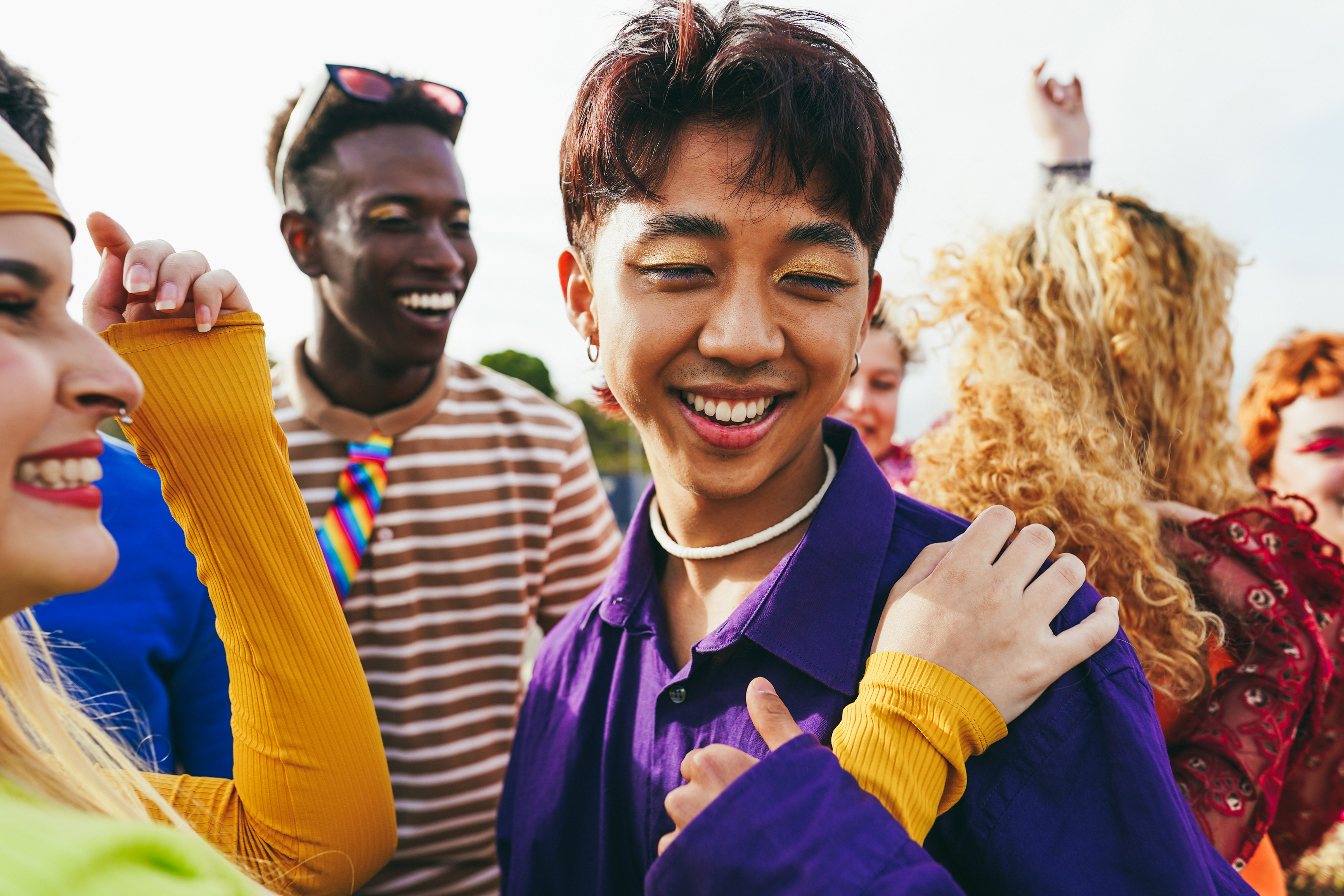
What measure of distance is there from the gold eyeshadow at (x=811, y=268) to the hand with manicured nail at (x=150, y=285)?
893 millimetres

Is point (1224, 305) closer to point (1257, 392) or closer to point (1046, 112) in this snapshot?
point (1046, 112)

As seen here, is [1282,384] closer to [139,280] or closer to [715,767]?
[715,767]

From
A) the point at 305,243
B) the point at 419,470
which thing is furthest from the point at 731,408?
the point at 305,243

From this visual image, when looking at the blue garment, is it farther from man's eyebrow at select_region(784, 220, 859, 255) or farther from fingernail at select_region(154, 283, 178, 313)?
man's eyebrow at select_region(784, 220, 859, 255)

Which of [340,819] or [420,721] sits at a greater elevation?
[340,819]

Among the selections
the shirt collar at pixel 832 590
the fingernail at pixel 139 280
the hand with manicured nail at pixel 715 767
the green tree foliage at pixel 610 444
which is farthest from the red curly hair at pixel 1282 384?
the green tree foliage at pixel 610 444

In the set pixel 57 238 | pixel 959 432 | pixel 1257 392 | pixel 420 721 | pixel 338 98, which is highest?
pixel 338 98

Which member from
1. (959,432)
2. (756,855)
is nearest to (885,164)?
(959,432)

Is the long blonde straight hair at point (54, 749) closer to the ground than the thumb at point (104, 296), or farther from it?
closer to the ground

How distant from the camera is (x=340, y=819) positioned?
4.67ft

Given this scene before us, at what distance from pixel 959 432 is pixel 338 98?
215cm

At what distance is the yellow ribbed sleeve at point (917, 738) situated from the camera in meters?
1.20

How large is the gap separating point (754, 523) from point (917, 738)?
59 centimetres

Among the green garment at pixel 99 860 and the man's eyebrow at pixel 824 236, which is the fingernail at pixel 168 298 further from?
the man's eyebrow at pixel 824 236
